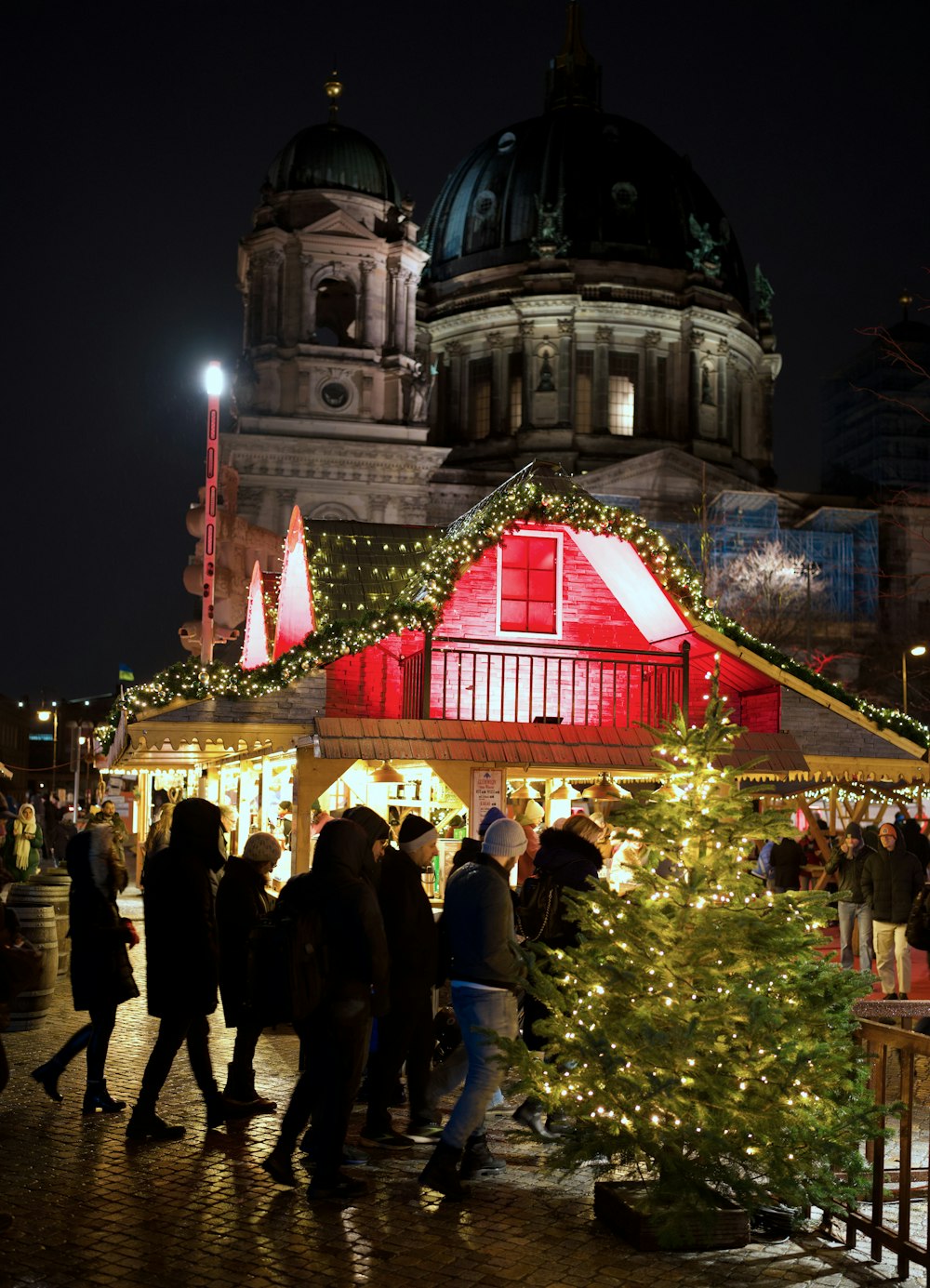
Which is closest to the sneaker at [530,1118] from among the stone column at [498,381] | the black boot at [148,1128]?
the black boot at [148,1128]

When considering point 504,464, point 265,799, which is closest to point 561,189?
point 504,464

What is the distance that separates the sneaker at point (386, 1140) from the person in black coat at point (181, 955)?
87 cm

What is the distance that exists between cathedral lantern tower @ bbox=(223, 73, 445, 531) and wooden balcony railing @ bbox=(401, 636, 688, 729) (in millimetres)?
41465

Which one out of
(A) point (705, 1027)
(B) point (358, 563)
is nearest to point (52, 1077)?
(A) point (705, 1027)

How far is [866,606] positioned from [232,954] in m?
63.3

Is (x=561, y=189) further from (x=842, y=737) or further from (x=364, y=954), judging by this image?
(x=364, y=954)

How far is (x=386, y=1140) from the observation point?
321 inches

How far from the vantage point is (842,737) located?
15773 mm

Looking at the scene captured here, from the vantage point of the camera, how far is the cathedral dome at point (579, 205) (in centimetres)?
7694

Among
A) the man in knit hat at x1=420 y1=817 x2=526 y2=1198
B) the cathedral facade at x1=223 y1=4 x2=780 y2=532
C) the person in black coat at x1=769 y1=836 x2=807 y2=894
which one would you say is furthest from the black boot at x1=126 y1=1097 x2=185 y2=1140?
the cathedral facade at x1=223 y1=4 x2=780 y2=532

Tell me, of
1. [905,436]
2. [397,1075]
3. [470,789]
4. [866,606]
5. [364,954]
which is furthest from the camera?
[905,436]

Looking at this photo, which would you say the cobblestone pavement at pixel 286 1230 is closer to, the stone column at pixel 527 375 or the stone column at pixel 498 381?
the stone column at pixel 527 375

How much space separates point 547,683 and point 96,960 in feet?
26.3

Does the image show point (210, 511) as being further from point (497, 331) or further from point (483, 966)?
point (497, 331)
